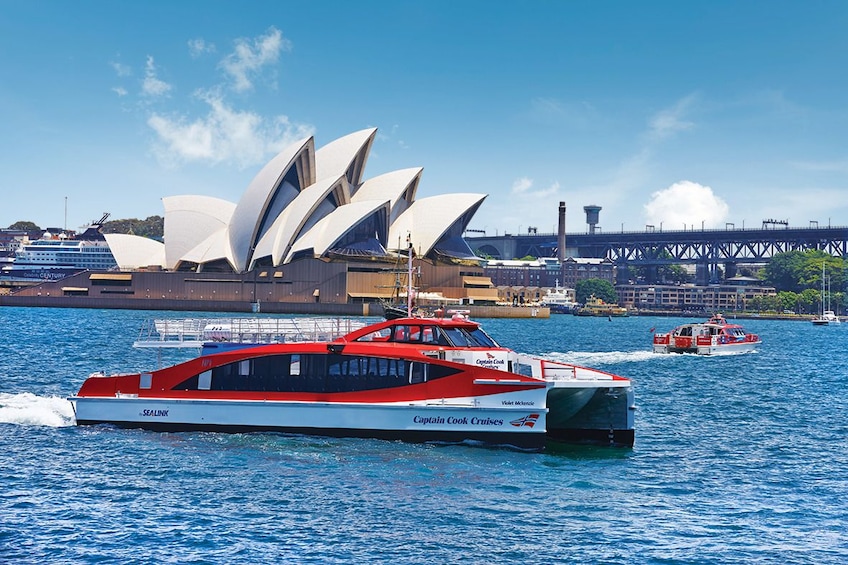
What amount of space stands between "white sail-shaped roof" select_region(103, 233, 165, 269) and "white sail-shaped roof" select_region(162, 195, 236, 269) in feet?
26.1

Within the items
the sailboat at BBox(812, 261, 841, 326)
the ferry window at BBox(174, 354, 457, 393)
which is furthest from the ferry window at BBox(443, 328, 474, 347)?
the sailboat at BBox(812, 261, 841, 326)

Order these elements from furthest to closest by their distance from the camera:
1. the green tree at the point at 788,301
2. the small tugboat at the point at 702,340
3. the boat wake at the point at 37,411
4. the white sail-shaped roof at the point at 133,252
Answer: the green tree at the point at 788,301, the white sail-shaped roof at the point at 133,252, the small tugboat at the point at 702,340, the boat wake at the point at 37,411

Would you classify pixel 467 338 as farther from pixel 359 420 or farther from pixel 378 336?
pixel 359 420

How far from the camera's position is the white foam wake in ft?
175

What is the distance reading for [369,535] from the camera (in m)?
16.5

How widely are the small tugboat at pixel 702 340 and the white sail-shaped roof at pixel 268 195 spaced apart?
5771 cm

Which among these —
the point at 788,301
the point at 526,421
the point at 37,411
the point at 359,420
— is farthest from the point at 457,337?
the point at 788,301

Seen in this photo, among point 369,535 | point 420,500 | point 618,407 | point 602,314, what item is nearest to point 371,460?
point 420,500

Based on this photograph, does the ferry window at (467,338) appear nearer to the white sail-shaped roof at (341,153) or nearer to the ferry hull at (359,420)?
the ferry hull at (359,420)

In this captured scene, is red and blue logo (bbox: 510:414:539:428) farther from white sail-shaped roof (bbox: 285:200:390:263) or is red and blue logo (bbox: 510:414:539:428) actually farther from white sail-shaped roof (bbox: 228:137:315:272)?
white sail-shaped roof (bbox: 285:200:390:263)

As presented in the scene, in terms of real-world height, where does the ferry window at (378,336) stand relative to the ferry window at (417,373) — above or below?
above

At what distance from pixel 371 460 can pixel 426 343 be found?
4.35m

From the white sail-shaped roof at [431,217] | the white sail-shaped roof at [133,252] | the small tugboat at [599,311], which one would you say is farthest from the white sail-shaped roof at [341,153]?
the small tugboat at [599,311]

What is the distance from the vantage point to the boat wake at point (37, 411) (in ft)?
86.7
